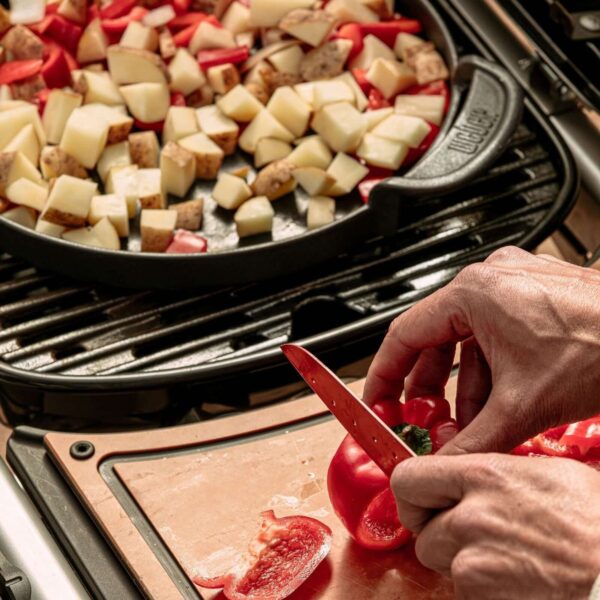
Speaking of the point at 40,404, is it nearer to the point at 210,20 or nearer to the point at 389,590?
the point at 389,590

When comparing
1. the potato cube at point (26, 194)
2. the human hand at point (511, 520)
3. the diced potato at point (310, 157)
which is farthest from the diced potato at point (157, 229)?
the human hand at point (511, 520)

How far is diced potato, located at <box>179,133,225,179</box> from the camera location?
230 cm

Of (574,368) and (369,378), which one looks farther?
(369,378)

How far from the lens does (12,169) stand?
219 cm

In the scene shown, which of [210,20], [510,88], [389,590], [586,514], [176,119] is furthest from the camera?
[210,20]

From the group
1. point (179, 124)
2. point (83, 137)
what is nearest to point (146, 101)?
point (179, 124)

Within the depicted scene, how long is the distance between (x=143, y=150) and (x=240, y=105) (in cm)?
26

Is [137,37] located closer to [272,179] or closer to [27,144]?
[27,144]

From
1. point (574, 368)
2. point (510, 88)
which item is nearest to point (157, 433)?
point (574, 368)

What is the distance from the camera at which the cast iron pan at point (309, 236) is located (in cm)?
199

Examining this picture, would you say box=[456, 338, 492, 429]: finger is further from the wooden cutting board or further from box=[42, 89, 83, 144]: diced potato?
box=[42, 89, 83, 144]: diced potato

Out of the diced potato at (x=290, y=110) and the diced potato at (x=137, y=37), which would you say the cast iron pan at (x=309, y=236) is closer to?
the diced potato at (x=290, y=110)

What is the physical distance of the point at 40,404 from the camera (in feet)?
6.19

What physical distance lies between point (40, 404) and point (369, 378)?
26.6 inches
